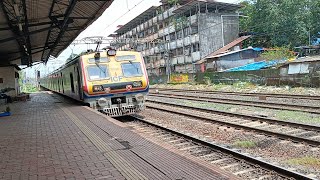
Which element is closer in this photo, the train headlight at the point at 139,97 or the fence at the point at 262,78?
the train headlight at the point at 139,97

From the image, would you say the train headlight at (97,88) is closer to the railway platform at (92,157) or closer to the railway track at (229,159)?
the railway platform at (92,157)

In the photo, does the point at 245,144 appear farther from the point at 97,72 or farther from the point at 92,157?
the point at 97,72

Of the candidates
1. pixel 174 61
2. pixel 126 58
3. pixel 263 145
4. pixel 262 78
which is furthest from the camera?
pixel 174 61

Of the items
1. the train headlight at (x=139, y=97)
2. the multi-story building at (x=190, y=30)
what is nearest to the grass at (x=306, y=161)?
the train headlight at (x=139, y=97)

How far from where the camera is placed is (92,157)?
5.74 metres

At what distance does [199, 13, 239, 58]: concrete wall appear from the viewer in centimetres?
4781

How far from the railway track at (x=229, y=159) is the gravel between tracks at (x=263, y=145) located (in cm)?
50

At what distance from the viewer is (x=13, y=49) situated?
2130 centimetres

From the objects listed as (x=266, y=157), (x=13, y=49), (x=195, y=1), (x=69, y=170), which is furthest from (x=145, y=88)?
(x=195, y=1)

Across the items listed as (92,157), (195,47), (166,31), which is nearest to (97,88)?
(92,157)

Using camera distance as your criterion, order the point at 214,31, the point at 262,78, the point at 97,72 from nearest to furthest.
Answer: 1. the point at 97,72
2. the point at 262,78
3. the point at 214,31

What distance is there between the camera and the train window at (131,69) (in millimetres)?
12516

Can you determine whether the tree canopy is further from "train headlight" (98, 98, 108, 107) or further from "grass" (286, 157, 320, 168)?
"grass" (286, 157, 320, 168)

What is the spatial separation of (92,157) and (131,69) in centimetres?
711
